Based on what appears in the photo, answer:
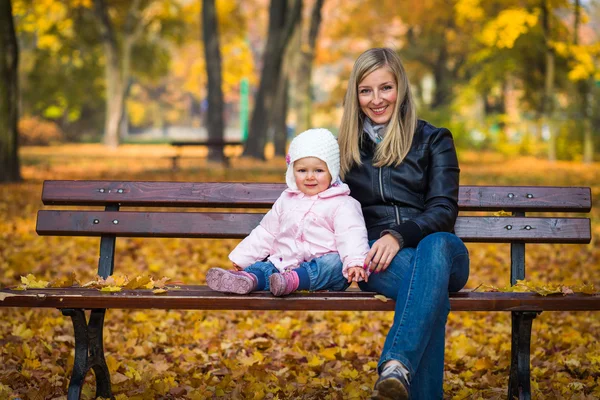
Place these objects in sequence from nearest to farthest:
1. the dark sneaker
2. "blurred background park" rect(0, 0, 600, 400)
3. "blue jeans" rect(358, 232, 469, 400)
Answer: the dark sneaker < "blue jeans" rect(358, 232, 469, 400) < "blurred background park" rect(0, 0, 600, 400)

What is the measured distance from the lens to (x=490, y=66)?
2672 cm

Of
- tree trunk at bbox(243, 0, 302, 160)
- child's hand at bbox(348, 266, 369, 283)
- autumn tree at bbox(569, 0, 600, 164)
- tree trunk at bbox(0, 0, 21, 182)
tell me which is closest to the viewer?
child's hand at bbox(348, 266, 369, 283)

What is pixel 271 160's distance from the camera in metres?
22.0

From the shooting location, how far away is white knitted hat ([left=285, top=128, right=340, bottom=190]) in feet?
12.5

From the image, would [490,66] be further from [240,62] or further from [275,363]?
[275,363]

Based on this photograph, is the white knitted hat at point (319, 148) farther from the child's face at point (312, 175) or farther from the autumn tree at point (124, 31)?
the autumn tree at point (124, 31)

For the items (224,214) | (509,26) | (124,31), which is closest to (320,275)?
(224,214)

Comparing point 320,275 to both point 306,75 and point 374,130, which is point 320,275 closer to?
point 374,130

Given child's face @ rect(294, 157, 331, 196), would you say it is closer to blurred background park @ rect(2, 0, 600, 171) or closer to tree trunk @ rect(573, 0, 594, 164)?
blurred background park @ rect(2, 0, 600, 171)

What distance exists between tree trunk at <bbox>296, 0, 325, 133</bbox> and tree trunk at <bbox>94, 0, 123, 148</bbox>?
874cm

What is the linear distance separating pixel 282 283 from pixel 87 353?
0.95 metres

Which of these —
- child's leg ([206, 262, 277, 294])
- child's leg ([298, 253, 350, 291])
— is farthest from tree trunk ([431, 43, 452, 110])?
child's leg ([206, 262, 277, 294])

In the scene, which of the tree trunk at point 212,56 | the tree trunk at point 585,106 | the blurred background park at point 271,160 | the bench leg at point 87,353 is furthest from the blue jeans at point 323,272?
the tree trunk at point 585,106

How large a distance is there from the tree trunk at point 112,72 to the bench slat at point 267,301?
26.2 metres
